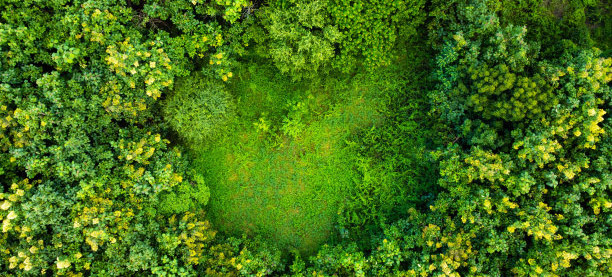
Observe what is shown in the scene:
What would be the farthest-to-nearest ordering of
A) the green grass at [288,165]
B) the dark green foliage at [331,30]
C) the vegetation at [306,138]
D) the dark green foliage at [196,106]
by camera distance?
the green grass at [288,165] → the dark green foliage at [196,106] → the dark green foliage at [331,30] → the vegetation at [306,138]

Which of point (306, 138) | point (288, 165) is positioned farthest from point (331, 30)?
point (288, 165)

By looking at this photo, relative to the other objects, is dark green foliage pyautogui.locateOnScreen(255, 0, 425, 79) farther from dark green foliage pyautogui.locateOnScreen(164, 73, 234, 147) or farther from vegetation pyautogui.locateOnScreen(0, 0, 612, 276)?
dark green foliage pyautogui.locateOnScreen(164, 73, 234, 147)

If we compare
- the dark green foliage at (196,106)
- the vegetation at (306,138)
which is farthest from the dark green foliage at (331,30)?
the dark green foliage at (196,106)

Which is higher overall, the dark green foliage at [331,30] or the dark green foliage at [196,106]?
the dark green foliage at [331,30]

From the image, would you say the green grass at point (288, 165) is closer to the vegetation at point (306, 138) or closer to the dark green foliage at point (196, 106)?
the vegetation at point (306, 138)

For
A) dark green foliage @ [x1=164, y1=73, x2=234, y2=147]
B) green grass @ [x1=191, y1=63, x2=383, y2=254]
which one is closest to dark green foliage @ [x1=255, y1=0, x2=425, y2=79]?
green grass @ [x1=191, y1=63, x2=383, y2=254]

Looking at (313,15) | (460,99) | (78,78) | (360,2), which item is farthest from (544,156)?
(78,78)

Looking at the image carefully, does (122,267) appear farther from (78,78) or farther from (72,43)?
(72,43)
